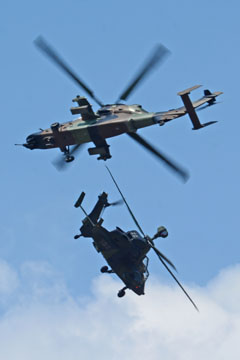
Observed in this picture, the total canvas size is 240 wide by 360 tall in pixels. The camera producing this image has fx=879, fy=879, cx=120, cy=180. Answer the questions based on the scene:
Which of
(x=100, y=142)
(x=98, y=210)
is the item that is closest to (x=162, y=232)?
(x=98, y=210)

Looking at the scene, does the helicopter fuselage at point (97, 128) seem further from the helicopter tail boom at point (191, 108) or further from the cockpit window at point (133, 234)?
the cockpit window at point (133, 234)

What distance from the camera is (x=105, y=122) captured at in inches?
2405

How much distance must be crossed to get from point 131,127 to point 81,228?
594 inches

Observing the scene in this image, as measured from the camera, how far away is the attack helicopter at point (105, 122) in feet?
190

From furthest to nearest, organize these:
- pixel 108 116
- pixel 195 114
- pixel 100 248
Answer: pixel 100 248
pixel 108 116
pixel 195 114

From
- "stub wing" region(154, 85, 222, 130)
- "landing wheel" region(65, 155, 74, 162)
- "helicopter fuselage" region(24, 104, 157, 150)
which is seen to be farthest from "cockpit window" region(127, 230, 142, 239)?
"stub wing" region(154, 85, 222, 130)

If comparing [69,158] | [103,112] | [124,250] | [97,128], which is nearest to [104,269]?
[124,250]

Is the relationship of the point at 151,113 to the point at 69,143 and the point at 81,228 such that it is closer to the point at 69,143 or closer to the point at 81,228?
the point at 69,143

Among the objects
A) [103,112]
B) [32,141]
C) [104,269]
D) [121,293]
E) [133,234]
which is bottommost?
[121,293]

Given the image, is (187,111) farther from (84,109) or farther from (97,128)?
(84,109)

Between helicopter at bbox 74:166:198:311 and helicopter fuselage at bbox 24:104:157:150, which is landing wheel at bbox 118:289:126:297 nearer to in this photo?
helicopter at bbox 74:166:198:311

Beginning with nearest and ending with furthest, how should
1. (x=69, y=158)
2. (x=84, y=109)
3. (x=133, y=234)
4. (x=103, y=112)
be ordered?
(x=84, y=109) < (x=103, y=112) < (x=69, y=158) < (x=133, y=234)

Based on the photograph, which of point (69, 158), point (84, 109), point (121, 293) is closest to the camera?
point (84, 109)

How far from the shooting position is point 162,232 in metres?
73.2
